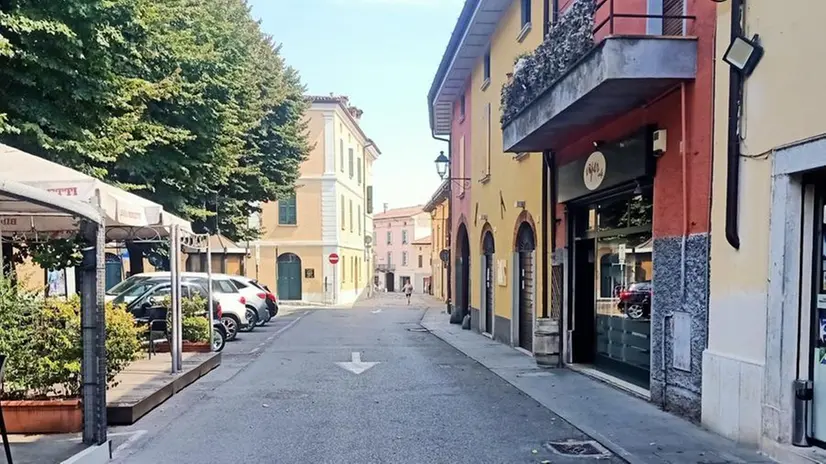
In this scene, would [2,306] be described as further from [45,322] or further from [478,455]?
[478,455]

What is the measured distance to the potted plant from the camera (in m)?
6.63

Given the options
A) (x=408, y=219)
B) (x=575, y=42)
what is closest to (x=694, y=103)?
(x=575, y=42)

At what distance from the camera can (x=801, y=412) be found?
571cm

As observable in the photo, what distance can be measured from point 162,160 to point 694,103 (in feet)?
33.6

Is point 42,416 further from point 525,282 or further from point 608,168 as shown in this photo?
point 525,282

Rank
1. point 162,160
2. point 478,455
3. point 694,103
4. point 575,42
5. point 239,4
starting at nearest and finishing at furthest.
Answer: point 478,455 → point 694,103 → point 575,42 → point 162,160 → point 239,4

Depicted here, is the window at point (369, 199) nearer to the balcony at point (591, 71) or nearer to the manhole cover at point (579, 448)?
the balcony at point (591, 71)

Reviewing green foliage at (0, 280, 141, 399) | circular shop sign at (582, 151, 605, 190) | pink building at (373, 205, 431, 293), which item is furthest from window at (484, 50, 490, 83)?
pink building at (373, 205, 431, 293)

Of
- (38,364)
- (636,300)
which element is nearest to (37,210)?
(38,364)

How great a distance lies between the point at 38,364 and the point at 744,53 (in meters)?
7.39

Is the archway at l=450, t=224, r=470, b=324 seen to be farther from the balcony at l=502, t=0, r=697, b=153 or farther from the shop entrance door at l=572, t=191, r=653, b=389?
the balcony at l=502, t=0, r=697, b=153

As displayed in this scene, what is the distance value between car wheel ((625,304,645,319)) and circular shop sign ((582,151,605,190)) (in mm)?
1772

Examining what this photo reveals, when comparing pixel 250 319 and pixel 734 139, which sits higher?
pixel 734 139

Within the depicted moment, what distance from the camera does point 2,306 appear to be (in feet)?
22.2
